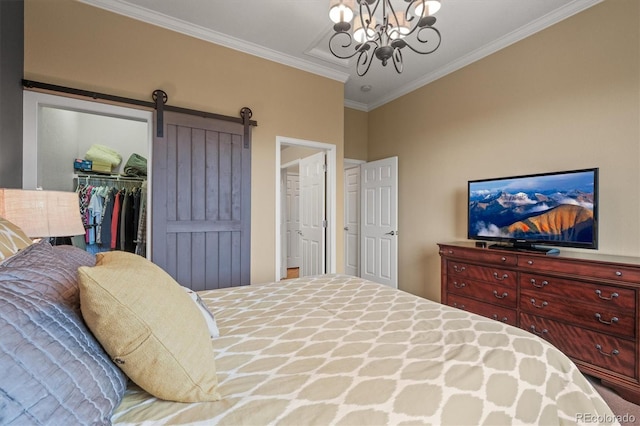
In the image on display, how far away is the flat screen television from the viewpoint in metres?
2.07

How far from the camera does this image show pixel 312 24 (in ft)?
8.45

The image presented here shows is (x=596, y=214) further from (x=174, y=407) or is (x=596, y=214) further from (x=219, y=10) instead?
(x=219, y=10)

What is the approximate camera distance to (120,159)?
12.3 ft

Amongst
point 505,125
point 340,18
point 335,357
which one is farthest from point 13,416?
point 505,125

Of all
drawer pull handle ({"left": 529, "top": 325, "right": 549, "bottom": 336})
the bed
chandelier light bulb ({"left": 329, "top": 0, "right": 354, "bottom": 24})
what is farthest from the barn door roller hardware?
drawer pull handle ({"left": 529, "top": 325, "right": 549, "bottom": 336})

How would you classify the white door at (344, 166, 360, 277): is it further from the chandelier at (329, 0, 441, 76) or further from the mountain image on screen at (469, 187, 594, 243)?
the chandelier at (329, 0, 441, 76)

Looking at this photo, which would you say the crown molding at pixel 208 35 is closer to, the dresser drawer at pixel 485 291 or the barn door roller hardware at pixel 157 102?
the barn door roller hardware at pixel 157 102

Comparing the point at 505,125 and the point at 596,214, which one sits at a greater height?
the point at 505,125

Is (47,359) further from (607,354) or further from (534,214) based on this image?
(534,214)

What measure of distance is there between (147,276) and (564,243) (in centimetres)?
278

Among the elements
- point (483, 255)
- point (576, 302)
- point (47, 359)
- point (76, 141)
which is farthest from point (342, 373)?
point (76, 141)

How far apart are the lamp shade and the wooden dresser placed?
306cm

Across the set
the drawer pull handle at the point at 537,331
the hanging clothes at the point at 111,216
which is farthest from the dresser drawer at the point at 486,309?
the hanging clothes at the point at 111,216

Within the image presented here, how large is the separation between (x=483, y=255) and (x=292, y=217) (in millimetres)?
4058
